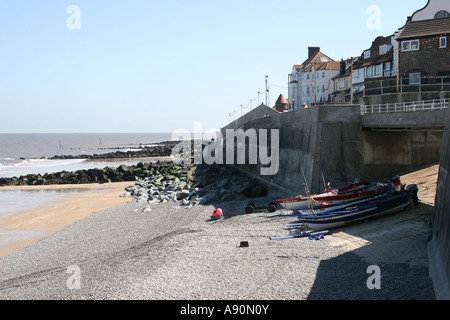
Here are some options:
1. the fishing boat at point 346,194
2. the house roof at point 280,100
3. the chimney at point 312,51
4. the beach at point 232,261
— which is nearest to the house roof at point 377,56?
Answer: the house roof at point 280,100

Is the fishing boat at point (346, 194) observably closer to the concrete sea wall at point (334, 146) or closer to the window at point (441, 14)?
the concrete sea wall at point (334, 146)

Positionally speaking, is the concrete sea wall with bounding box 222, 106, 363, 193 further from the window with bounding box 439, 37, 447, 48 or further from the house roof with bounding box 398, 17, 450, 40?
the house roof with bounding box 398, 17, 450, 40

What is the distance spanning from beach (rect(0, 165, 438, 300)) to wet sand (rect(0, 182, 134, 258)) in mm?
1486

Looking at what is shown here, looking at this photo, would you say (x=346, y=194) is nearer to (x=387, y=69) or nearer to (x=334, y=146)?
(x=334, y=146)

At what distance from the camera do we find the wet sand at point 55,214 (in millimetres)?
20859

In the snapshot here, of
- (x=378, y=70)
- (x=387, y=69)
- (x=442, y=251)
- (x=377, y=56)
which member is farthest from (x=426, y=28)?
(x=442, y=251)

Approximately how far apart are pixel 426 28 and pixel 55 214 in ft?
94.4

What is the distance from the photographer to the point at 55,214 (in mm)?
26562

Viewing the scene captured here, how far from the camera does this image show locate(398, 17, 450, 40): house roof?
3152 cm

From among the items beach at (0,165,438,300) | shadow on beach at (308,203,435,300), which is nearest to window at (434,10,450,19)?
beach at (0,165,438,300)

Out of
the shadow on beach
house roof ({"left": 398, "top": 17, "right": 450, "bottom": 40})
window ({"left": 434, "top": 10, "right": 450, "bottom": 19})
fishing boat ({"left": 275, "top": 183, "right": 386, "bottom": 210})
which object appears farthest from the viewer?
window ({"left": 434, "top": 10, "right": 450, "bottom": 19})

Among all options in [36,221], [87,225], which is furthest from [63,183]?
[87,225]

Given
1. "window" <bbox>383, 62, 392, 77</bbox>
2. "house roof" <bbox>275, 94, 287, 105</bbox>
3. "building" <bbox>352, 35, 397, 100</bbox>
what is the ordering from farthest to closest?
1. "house roof" <bbox>275, 94, 287, 105</bbox>
2. "window" <bbox>383, 62, 392, 77</bbox>
3. "building" <bbox>352, 35, 397, 100</bbox>
